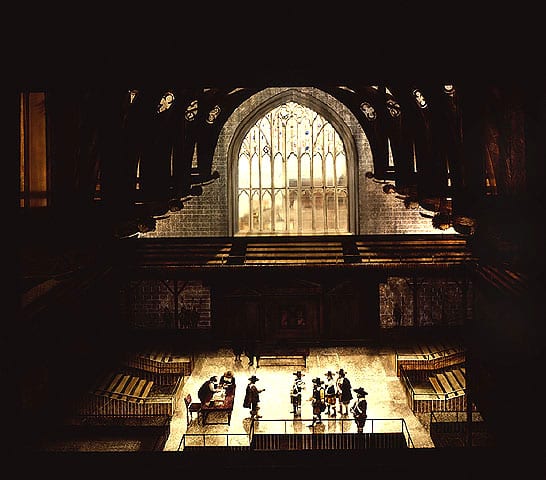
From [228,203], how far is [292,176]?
6.74 ft

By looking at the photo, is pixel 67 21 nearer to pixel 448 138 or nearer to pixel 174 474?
pixel 174 474

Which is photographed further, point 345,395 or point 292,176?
point 292,176

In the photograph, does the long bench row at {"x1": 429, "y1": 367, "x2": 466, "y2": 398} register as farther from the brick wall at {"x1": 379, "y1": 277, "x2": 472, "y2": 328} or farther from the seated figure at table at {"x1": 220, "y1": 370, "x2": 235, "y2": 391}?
the seated figure at table at {"x1": 220, "y1": 370, "x2": 235, "y2": 391}

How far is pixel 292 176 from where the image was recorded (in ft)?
65.3

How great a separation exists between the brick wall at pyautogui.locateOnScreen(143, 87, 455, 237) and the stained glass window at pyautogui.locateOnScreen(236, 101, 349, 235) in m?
0.52

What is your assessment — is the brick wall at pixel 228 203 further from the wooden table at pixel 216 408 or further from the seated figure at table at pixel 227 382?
the wooden table at pixel 216 408

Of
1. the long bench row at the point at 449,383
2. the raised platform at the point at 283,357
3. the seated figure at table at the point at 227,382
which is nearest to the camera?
the seated figure at table at the point at 227,382

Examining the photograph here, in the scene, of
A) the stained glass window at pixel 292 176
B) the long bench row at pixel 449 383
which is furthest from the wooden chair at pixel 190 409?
the stained glass window at pixel 292 176

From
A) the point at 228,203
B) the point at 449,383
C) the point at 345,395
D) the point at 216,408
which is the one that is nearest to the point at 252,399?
the point at 216,408

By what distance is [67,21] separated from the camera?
2.82 m

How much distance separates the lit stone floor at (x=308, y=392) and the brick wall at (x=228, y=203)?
3.54 metres

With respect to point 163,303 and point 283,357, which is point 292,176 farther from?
point 283,357

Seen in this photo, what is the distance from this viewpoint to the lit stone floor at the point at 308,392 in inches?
464

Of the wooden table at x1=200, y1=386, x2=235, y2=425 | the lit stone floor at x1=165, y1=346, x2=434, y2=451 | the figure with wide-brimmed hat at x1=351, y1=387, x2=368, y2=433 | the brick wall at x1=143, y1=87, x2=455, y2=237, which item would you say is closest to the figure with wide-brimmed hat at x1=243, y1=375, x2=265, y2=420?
the lit stone floor at x1=165, y1=346, x2=434, y2=451
